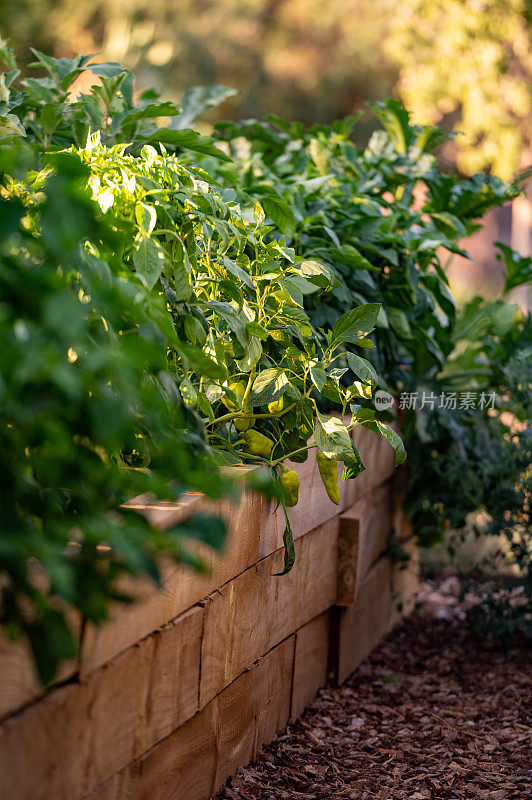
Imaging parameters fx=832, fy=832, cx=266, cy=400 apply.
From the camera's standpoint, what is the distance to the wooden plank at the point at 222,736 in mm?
1198

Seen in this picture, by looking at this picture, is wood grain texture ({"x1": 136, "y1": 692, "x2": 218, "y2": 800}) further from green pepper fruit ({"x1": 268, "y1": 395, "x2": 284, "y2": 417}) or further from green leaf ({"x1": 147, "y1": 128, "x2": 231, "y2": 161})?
green leaf ({"x1": 147, "y1": 128, "x2": 231, "y2": 161})

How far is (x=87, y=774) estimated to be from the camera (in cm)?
99

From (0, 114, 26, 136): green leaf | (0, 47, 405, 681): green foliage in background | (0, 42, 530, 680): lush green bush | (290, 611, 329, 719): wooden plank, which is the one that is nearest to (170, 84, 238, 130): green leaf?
(0, 42, 530, 680): lush green bush

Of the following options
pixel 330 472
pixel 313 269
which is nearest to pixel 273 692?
pixel 330 472

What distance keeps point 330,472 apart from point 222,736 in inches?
18.8

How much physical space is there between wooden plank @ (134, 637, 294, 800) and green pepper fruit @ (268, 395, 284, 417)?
465 mm

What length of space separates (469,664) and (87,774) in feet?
5.09

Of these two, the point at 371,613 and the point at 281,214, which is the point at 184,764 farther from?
the point at 371,613

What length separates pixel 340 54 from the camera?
13469mm

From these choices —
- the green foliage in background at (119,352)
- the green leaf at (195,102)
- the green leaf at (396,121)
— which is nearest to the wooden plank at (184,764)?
the green foliage in background at (119,352)

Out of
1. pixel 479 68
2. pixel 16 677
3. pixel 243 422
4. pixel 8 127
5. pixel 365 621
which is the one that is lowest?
pixel 365 621

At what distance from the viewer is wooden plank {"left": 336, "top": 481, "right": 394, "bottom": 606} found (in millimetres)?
1945

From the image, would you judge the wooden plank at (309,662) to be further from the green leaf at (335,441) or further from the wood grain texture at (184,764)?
the green leaf at (335,441)

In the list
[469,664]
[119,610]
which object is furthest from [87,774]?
[469,664]
